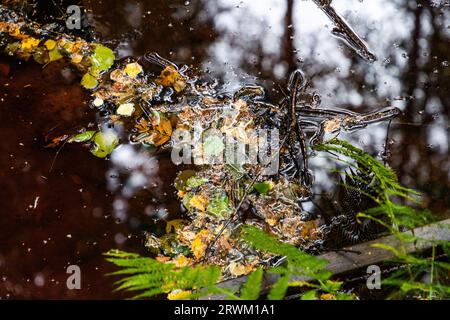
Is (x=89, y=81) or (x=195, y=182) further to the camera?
(x=89, y=81)

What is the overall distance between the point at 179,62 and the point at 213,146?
666 millimetres

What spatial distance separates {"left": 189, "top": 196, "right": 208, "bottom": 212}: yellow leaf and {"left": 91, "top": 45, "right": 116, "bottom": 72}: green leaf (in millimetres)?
1123

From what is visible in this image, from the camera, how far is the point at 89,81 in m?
2.96

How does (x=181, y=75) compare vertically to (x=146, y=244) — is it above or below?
above

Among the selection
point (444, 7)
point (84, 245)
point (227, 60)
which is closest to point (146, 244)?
point (84, 245)

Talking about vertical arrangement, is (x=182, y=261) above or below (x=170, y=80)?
below

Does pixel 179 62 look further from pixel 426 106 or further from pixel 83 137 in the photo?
pixel 426 106

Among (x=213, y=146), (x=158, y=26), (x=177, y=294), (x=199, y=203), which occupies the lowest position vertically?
(x=177, y=294)

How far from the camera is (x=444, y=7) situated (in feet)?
10.3

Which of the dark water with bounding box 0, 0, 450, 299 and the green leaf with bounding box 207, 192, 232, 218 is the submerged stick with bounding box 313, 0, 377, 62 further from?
the green leaf with bounding box 207, 192, 232, 218

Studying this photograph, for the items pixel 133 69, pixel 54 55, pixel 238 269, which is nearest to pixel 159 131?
pixel 133 69

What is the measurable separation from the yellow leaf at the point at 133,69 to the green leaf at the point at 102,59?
0.12 m
